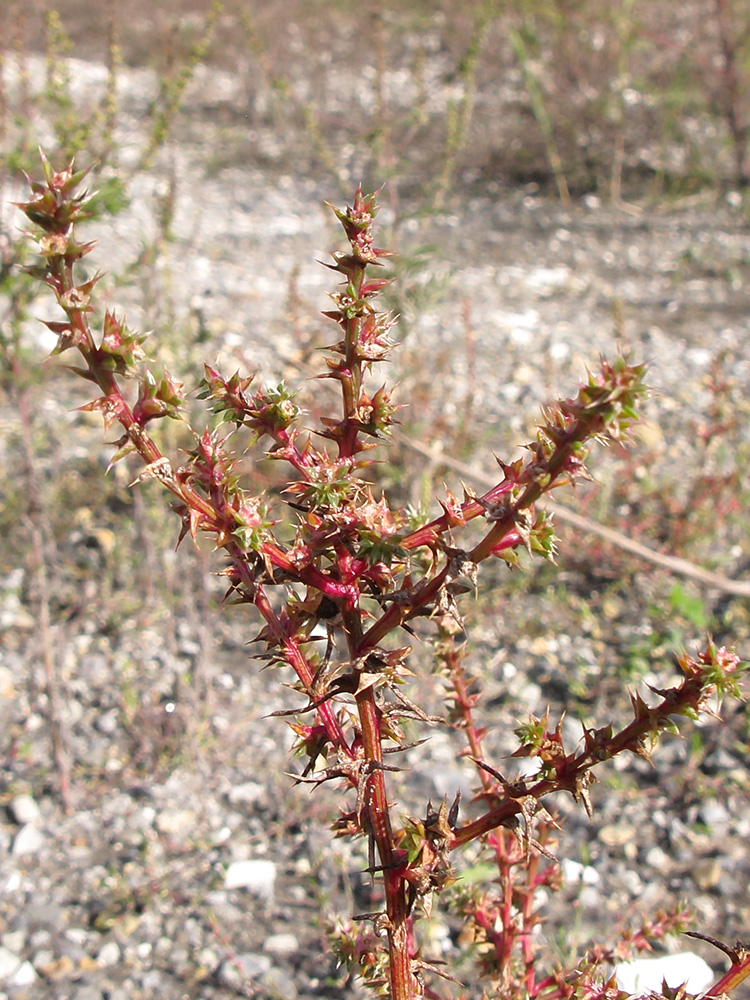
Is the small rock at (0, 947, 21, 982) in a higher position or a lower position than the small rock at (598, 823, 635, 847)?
lower

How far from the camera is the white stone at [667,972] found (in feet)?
7.49

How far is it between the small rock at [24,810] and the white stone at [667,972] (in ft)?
5.55

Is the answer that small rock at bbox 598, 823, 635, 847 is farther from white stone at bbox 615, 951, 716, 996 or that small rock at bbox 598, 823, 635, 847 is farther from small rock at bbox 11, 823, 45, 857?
small rock at bbox 11, 823, 45, 857

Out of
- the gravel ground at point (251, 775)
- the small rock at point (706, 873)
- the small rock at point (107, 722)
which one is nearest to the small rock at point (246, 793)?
the gravel ground at point (251, 775)

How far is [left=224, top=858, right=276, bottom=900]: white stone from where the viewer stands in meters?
2.57

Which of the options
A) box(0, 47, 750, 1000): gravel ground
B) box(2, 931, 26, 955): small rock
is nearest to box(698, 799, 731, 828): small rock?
box(0, 47, 750, 1000): gravel ground

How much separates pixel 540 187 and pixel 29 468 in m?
6.44

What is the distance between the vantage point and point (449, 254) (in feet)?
22.1

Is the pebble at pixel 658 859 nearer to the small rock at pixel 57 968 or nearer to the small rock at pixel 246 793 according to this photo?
the small rock at pixel 246 793

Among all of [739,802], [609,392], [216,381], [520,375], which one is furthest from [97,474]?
[609,392]

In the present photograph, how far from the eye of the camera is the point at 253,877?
8.51 feet

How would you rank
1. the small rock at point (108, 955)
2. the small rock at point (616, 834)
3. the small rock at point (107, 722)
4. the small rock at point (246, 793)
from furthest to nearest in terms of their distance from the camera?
the small rock at point (107, 722) < the small rock at point (246, 793) < the small rock at point (616, 834) < the small rock at point (108, 955)

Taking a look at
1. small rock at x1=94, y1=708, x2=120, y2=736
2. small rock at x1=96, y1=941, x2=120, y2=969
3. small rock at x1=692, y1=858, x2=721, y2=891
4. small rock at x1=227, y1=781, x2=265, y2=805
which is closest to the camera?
small rock at x1=96, y1=941, x2=120, y2=969

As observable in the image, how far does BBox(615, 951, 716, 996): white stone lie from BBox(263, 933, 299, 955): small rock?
833 mm
